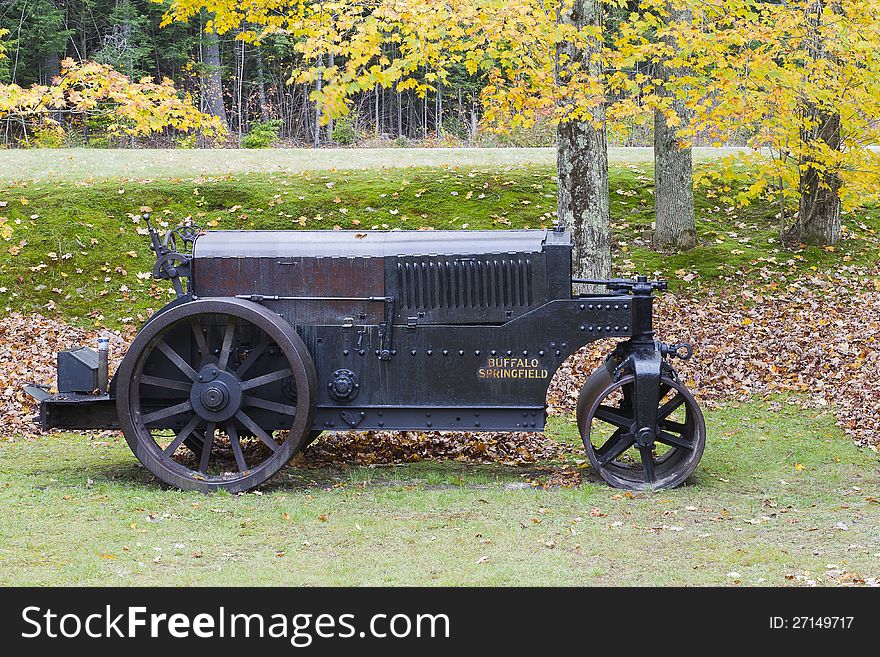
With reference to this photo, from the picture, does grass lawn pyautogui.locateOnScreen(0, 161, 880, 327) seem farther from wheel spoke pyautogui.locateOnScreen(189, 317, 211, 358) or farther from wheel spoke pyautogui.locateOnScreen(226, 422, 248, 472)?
wheel spoke pyautogui.locateOnScreen(226, 422, 248, 472)

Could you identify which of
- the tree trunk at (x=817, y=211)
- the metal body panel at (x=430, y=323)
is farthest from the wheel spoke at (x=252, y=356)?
the tree trunk at (x=817, y=211)

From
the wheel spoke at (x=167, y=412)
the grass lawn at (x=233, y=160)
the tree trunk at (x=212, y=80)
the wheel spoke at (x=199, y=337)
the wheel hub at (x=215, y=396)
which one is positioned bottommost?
the wheel spoke at (x=167, y=412)

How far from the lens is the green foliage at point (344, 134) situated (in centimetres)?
2991

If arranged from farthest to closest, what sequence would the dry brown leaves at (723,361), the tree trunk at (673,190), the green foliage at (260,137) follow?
the green foliage at (260,137) → the tree trunk at (673,190) → the dry brown leaves at (723,361)

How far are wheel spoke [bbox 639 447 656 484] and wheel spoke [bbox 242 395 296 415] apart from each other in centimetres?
245

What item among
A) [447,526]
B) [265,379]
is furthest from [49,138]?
[447,526]

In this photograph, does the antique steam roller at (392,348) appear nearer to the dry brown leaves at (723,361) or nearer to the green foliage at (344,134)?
the dry brown leaves at (723,361)

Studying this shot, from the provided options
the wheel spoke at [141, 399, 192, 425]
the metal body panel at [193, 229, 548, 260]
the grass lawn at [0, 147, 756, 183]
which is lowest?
the wheel spoke at [141, 399, 192, 425]

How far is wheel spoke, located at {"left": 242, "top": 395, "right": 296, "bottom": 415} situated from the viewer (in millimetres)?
6879

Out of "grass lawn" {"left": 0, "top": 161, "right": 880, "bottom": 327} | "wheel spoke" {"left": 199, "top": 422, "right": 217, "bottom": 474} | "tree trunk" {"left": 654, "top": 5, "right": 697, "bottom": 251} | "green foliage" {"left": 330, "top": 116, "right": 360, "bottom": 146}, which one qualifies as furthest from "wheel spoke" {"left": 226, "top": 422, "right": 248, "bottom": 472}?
"green foliage" {"left": 330, "top": 116, "right": 360, "bottom": 146}

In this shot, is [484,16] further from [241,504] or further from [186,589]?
[186,589]

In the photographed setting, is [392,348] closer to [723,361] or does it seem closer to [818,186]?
[723,361]

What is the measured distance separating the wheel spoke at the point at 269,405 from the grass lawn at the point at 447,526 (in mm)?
572

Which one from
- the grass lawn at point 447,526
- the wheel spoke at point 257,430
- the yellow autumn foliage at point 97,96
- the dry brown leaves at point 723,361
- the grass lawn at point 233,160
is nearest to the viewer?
the grass lawn at point 447,526
